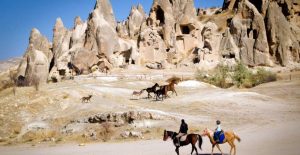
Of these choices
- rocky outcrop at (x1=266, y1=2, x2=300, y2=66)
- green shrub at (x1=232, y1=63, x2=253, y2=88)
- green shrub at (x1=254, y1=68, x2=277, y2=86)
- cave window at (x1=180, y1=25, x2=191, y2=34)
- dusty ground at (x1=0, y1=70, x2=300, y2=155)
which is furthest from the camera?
cave window at (x1=180, y1=25, x2=191, y2=34)

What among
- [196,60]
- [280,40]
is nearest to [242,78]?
[196,60]

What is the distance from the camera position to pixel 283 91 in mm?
38656

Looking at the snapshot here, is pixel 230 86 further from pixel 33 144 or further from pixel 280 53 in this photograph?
pixel 33 144

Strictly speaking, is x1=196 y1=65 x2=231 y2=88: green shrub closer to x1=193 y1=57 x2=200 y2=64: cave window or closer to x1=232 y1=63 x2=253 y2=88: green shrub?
x1=232 y1=63 x2=253 y2=88: green shrub

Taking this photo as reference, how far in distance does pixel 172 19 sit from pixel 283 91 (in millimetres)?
39629

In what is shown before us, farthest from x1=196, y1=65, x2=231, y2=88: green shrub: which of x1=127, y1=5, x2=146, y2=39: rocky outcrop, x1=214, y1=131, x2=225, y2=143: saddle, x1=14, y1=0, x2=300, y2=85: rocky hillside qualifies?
x1=127, y1=5, x2=146, y2=39: rocky outcrop

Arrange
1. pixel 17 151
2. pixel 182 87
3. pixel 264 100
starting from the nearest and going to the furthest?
pixel 17 151
pixel 264 100
pixel 182 87

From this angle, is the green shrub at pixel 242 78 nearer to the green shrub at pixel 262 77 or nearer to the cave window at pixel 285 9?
the green shrub at pixel 262 77

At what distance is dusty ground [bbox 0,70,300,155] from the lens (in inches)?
742

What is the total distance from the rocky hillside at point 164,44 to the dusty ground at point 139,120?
26.3m

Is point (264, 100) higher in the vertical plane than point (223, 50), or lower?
lower

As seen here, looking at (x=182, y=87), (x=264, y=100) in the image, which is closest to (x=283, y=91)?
(x=264, y=100)

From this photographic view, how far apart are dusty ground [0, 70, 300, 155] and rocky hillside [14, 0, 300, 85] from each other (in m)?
26.3

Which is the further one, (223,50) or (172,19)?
(172,19)
